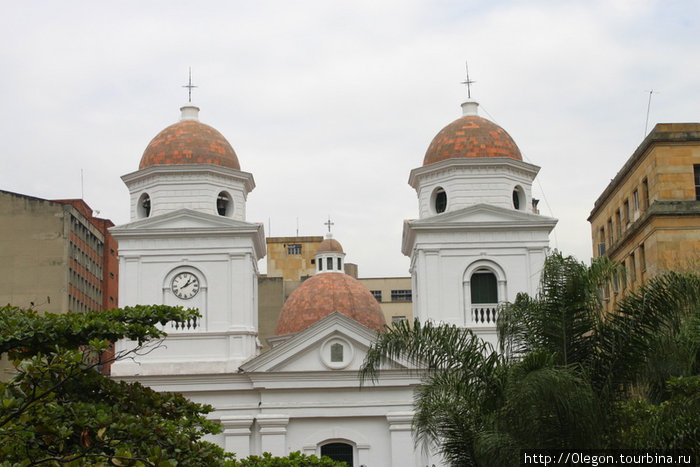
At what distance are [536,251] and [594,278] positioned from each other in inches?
850

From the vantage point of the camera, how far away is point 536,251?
4028 cm

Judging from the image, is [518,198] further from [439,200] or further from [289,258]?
[289,258]

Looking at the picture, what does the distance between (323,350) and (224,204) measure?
22.0 ft

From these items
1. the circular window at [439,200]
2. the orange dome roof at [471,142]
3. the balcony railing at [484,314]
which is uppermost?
the orange dome roof at [471,142]

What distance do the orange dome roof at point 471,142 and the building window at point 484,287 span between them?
168 inches

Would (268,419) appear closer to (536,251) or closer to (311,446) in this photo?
(311,446)

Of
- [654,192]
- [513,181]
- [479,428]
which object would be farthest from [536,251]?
[479,428]

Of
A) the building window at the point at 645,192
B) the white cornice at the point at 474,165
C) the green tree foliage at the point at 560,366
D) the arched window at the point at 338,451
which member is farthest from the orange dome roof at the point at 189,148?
the green tree foliage at the point at 560,366

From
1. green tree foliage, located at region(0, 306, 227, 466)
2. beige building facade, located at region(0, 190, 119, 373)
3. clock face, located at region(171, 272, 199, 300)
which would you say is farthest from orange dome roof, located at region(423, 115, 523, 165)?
beige building facade, located at region(0, 190, 119, 373)

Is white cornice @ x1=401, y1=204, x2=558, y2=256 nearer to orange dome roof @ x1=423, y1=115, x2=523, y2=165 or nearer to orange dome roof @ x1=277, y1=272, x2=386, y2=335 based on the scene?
orange dome roof @ x1=423, y1=115, x2=523, y2=165

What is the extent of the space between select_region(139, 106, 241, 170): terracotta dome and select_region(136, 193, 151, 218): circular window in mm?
1120

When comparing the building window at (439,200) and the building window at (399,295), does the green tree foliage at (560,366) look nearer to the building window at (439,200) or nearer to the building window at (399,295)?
the building window at (439,200)

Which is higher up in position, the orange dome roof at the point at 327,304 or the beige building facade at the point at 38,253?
the beige building facade at the point at 38,253

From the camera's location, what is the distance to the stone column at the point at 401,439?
126 ft
